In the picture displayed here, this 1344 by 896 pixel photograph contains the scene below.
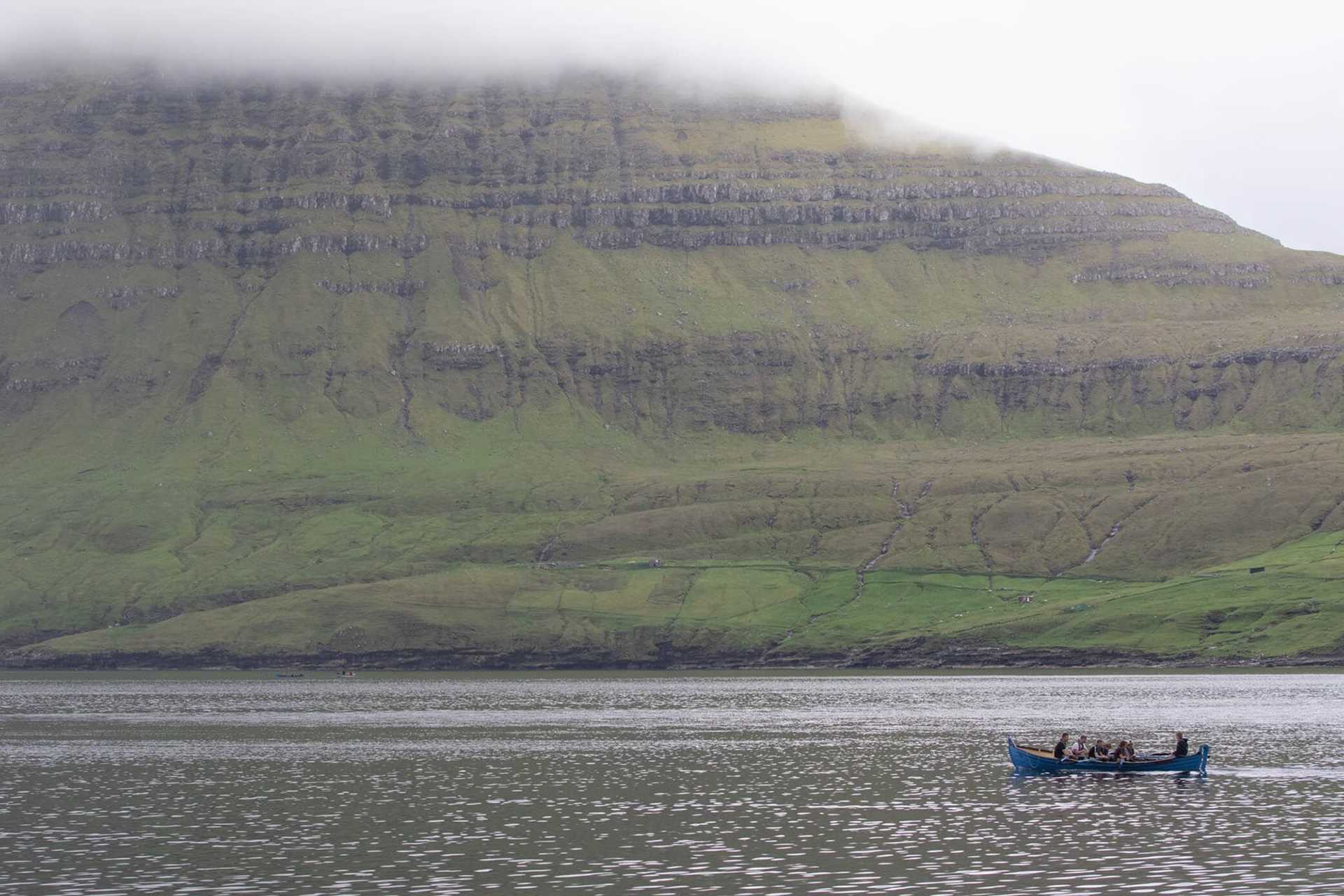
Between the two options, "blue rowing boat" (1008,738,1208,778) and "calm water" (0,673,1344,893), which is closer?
"calm water" (0,673,1344,893)

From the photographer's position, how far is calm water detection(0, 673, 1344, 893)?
254 feet

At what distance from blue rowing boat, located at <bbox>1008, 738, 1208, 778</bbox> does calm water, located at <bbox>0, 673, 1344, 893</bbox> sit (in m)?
0.97

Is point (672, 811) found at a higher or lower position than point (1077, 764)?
lower

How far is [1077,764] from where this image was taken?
387 feet

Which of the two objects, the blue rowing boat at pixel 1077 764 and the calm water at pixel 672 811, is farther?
the blue rowing boat at pixel 1077 764

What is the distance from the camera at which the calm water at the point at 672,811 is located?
254 feet

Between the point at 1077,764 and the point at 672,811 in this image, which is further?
the point at 1077,764

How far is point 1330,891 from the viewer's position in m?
70.0

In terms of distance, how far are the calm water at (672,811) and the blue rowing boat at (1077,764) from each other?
3.17 ft

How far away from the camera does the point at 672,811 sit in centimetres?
10194

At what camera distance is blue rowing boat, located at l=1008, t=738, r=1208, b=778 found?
116562mm

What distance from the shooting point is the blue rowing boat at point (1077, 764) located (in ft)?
382

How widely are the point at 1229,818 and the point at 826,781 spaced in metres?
30.3

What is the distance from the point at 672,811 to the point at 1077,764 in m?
31.8
